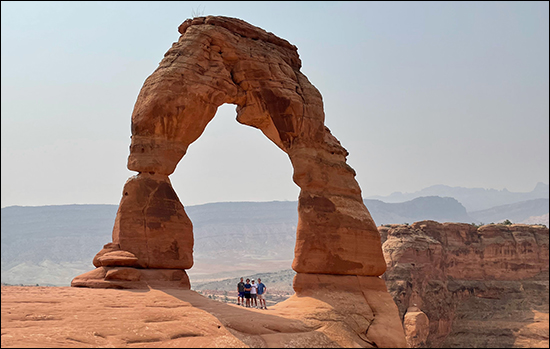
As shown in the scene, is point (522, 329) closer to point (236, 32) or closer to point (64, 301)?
point (236, 32)

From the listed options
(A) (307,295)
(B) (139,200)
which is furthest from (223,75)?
(A) (307,295)

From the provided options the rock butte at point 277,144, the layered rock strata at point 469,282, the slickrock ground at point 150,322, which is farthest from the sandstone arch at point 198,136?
the layered rock strata at point 469,282

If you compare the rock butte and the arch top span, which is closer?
the rock butte

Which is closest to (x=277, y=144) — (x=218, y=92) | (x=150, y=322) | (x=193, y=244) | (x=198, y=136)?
(x=218, y=92)

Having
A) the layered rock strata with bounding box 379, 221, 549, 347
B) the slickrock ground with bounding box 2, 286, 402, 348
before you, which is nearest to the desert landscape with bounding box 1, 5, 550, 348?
the slickrock ground with bounding box 2, 286, 402, 348

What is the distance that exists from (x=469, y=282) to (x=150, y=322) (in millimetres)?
47592

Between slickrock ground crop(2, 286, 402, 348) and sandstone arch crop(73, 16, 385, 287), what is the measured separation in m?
1.63

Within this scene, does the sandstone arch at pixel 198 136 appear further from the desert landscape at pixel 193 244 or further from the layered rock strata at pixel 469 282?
the layered rock strata at pixel 469 282

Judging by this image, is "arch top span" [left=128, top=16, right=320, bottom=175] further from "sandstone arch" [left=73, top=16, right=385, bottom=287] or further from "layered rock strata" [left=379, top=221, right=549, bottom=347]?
"layered rock strata" [left=379, top=221, right=549, bottom=347]

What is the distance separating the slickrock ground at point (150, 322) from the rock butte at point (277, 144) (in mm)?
1071

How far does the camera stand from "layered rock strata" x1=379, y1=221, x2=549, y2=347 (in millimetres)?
44062

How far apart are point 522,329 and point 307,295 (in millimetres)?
38937

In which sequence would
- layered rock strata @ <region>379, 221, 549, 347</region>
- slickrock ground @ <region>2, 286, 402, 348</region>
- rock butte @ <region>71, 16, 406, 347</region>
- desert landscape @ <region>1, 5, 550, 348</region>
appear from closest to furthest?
slickrock ground @ <region>2, 286, 402, 348</region>, desert landscape @ <region>1, 5, 550, 348</region>, rock butte @ <region>71, 16, 406, 347</region>, layered rock strata @ <region>379, 221, 549, 347</region>

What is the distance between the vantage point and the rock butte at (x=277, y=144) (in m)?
14.1
